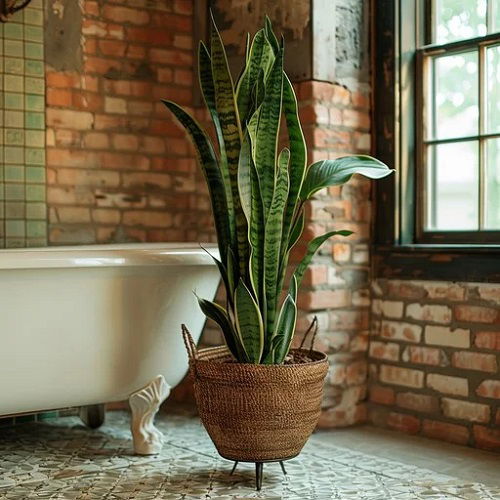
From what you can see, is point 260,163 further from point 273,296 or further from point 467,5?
point 467,5

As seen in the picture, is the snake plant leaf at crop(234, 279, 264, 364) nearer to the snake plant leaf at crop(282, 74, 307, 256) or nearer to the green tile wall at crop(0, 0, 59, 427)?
the snake plant leaf at crop(282, 74, 307, 256)

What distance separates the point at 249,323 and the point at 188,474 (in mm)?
566

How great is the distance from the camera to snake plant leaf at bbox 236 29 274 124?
2.88m

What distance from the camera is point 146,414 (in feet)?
10.7

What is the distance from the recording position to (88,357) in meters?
3.12

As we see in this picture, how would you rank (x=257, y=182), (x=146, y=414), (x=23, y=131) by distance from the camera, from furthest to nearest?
(x=23, y=131) < (x=146, y=414) < (x=257, y=182)

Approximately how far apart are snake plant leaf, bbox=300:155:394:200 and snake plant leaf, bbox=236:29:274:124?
0.29m

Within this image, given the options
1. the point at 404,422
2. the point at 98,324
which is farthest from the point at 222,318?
the point at 404,422

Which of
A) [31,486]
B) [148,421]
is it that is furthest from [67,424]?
[31,486]

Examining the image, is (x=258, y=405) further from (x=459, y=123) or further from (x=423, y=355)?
(x=459, y=123)

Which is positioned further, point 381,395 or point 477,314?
point 381,395

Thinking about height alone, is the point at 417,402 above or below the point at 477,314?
below

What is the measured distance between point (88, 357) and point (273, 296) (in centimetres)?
71

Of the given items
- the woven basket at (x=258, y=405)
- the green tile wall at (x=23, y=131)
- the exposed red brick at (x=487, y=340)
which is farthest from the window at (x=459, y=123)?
the green tile wall at (x=23, y=131)
